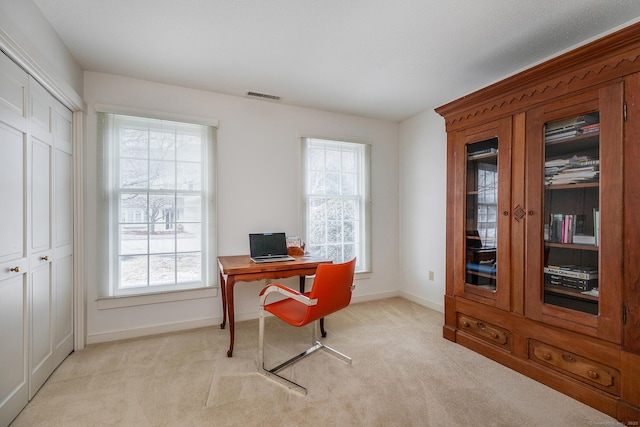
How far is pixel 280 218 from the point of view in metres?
3.39

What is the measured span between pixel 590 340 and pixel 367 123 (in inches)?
124

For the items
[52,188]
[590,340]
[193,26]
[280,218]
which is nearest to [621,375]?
[590,340]

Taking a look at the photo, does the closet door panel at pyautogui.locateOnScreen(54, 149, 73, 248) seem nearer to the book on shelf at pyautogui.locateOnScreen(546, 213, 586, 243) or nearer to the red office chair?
the red office chair

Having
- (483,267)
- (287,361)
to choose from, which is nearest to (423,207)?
(483,267)

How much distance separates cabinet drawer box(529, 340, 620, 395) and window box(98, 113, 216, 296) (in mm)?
2916

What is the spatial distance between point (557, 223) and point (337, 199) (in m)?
2.30

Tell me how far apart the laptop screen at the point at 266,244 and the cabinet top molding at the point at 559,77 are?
205 cm

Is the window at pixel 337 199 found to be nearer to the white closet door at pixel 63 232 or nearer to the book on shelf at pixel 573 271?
the book on shelf at pixel 573 271

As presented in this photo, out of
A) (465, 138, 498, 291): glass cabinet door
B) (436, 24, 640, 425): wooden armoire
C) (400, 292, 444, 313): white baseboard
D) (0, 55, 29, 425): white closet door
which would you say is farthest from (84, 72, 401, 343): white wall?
(465, 138, 498, 291): glass cabinet door

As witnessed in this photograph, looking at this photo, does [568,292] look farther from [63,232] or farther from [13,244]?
[63,232]

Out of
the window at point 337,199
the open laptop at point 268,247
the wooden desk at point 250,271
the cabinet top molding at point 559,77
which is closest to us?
the cabinet top molding at point 559,77

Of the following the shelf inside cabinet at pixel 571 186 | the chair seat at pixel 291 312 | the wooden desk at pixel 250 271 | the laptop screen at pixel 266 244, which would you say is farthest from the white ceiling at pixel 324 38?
the chair seat at pixel 291 312

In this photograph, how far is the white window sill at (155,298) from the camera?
2.64m

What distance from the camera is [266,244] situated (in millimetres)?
2936
